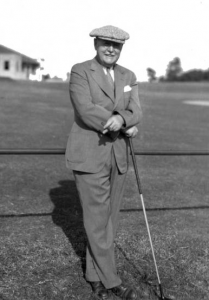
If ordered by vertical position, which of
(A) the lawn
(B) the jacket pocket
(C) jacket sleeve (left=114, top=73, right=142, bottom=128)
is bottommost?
(A) the lawn

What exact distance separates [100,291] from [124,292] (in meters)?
0.16

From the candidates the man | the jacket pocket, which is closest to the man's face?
the man

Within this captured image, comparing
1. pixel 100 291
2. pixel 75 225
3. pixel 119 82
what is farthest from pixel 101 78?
pixel 75 225

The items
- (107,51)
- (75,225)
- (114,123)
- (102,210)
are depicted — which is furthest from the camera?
(75,225)

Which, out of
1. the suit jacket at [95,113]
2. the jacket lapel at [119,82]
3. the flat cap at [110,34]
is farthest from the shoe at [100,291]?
the flat cap at [110,34]

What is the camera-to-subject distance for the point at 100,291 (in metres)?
3.79

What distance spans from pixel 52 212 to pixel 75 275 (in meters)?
1.91

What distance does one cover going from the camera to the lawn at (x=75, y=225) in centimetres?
403

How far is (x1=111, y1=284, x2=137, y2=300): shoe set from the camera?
3730 mm

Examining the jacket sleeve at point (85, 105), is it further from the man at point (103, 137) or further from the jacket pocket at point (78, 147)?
the jacket pocket at point (78, 147)

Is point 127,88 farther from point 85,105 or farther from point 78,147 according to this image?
point 78,147

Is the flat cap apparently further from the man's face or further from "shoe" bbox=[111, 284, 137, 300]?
"shoe" bbox=[111, 284, 137, 300]

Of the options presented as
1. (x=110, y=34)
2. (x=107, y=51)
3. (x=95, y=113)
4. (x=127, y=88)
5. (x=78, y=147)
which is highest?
(x=110, y=34)

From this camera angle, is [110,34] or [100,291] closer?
[110,34]
